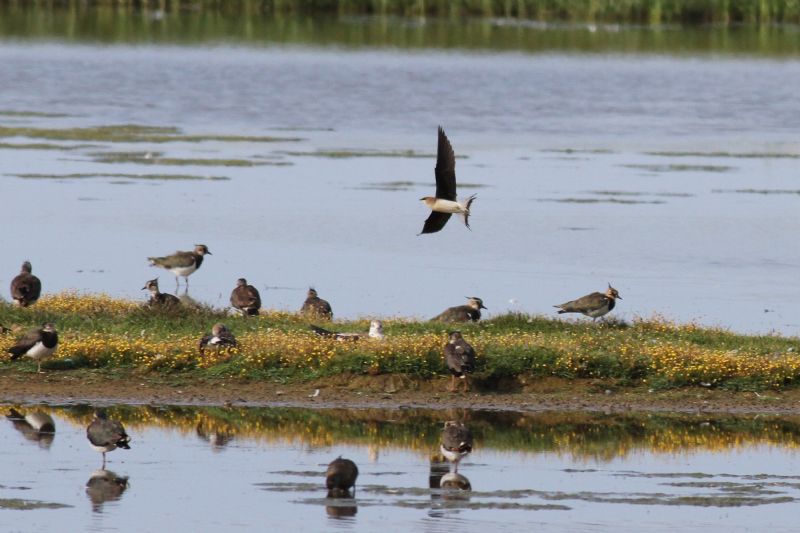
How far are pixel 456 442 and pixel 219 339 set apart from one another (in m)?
4.40

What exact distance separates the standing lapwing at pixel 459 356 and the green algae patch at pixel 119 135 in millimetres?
30527

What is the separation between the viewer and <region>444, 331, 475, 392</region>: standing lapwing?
19531 mm

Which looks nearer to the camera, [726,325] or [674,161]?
[726,325]

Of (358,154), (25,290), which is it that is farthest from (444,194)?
(358,154)

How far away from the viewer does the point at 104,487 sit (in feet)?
53.1

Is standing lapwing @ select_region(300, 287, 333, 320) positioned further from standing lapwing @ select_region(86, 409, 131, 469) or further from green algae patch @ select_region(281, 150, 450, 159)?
green algae patch @ select_region(281, 150, 450, 159)

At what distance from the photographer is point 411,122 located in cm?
5581

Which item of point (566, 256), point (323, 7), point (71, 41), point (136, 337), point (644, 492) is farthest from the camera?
point (323, 7)

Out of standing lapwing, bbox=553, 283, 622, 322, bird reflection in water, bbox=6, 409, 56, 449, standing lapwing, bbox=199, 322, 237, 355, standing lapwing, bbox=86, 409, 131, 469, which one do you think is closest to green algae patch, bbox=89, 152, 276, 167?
standing lapwing, bbox=553, 283, 622, 322

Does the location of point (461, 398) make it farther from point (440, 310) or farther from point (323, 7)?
point (323, 7)

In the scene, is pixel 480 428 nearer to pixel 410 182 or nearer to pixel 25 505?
pixel 25 505

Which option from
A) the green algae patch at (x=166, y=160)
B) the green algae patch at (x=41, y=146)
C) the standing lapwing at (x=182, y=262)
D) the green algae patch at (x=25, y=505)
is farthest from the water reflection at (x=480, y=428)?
the green algae patch at (x=41, y=146)

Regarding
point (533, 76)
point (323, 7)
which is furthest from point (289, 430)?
point (323, 7)

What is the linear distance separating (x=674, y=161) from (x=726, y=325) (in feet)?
72.5
